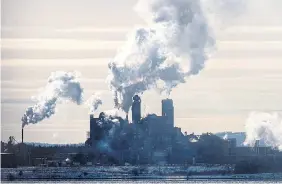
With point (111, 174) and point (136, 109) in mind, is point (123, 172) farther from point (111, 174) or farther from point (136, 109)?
point (136, 109)

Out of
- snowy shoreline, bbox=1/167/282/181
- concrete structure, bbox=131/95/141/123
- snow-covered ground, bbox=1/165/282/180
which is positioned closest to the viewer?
snowy shoreline, bbox=1/167/282/181

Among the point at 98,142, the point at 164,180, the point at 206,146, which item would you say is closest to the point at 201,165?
the point at 206,146

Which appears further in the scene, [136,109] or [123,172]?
[136,109]

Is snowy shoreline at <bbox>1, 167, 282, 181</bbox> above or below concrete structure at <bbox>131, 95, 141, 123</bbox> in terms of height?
below

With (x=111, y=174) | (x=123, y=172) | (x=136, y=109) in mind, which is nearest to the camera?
(x=111, y=174)

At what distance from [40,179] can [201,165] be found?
149ft

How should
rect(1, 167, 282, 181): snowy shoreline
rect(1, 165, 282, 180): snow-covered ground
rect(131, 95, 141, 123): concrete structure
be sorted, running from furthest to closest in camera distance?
1. rect(131, 95, 141, 123): concrete structure
2. rect(1, 165, 282, 180): snow-covered ground
3. rect(1, 167, 282, 181): snowy shoreline

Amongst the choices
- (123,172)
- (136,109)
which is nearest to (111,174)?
(123,172)

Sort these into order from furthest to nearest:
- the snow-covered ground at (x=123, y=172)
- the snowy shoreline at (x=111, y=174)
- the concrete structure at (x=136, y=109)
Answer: the concrete structure at (x=136, y=109) → the snow-covered ground at (x=123, y=172) → the snowy shoreline at (x=111, y=174)

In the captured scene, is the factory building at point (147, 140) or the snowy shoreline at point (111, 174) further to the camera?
the factory building at point (147, 140)

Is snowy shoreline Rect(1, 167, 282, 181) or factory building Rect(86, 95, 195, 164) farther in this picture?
factory building Rect(86, 95, 195, 164)

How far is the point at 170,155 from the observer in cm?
19488

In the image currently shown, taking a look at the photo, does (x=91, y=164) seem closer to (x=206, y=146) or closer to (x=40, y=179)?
(x=206, y=146)

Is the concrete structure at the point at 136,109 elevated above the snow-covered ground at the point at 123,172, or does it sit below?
above
